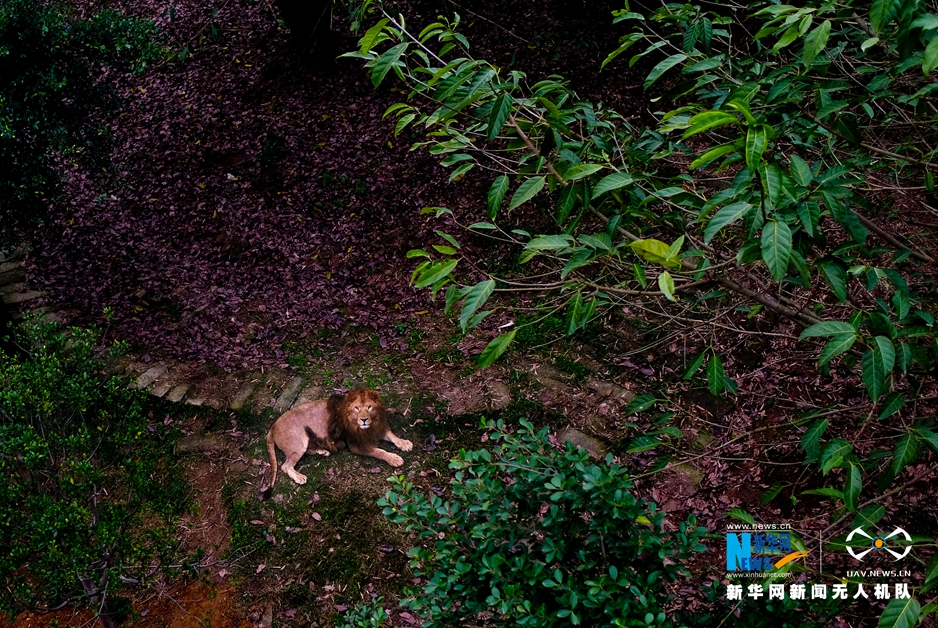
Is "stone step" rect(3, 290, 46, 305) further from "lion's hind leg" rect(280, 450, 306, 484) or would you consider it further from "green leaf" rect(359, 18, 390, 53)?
"green leaf" rect(359, 18, 390, 53)

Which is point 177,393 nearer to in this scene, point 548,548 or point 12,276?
point 12,276

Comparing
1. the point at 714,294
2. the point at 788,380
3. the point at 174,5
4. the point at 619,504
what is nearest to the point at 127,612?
the point at 619,504

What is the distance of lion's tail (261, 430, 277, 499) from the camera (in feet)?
14.0

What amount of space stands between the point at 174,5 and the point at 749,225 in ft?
30.1

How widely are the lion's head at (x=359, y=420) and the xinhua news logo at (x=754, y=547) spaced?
2.34 meters

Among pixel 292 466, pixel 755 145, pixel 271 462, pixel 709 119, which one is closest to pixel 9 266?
pixel 271 462

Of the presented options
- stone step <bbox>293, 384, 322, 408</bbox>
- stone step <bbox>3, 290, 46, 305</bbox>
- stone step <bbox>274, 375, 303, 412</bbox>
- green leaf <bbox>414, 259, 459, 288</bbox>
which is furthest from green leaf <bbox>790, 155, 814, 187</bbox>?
stone step <bbox>3, 290, 46, 305</bbox>

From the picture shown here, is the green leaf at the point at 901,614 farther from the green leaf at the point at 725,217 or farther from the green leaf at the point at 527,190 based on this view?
the green leaf at the point at 527,190

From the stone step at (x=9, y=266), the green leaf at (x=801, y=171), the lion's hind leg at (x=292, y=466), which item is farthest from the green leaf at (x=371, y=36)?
the stone step at (x=9, y=266)

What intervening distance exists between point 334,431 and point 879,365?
137 inches

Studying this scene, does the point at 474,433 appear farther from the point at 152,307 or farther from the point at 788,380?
the point at 152,307

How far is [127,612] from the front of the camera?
3.73 metres

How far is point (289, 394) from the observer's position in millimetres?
4805

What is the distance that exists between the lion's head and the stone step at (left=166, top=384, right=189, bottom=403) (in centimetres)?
136
